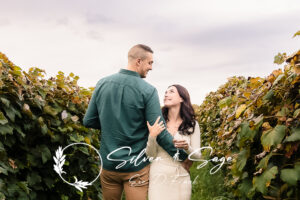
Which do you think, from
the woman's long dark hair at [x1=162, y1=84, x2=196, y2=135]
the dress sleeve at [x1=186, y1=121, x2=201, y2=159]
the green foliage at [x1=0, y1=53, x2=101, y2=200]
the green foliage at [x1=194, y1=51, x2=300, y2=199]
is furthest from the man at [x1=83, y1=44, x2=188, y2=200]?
the green foliage at [x1=194, y1=51, x2=300, y2=199]

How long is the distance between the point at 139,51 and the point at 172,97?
0.87 m

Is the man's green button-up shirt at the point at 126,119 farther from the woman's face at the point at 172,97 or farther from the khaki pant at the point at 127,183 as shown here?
the woman's face at the point at 172,97

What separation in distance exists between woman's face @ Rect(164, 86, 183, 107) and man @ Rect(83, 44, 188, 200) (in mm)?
742

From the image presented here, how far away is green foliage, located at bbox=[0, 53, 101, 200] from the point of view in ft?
9.40

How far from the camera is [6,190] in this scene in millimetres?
2756

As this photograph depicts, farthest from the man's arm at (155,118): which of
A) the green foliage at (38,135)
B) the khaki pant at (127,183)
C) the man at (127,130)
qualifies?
the green foliage at (38,135)

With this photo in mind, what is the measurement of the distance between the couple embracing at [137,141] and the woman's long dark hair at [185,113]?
12.9 inches

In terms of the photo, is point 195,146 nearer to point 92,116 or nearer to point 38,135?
point 92,116

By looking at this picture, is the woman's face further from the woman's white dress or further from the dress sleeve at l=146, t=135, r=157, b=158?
the dress sleeve at l=146, t=135, r=157, b=158

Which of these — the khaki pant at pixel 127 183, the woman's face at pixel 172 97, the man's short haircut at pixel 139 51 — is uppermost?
the man's short haircut at pixel 139 51

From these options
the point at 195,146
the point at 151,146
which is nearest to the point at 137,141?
the point at 151,146

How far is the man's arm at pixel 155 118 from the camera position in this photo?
297cm

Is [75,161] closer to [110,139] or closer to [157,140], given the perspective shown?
[110,139]

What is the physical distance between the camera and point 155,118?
2963mm
